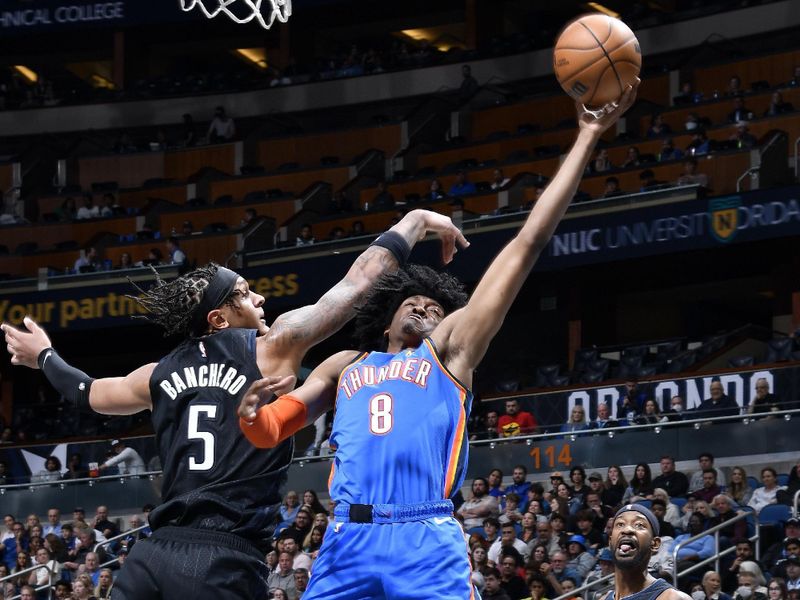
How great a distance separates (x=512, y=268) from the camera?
14.8 feet

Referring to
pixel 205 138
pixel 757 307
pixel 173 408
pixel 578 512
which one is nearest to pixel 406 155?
pixel 205 138

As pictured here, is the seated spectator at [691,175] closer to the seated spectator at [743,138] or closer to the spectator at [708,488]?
the seated spectator at [743,138]

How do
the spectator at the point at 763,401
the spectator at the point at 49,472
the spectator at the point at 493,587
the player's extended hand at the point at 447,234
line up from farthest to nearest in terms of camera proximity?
the spectator at the point at 49,472 → the spectator at the point at 763,401 → the spectator at the point at 493,587 → the player's extended hand at the point at 447,234

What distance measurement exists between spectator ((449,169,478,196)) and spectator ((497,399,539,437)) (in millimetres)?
7371

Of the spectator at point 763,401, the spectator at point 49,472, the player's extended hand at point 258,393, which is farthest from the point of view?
the spectator at point 49,472

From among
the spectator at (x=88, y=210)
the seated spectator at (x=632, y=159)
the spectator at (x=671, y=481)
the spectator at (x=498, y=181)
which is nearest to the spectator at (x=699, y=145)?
the seated spectator at (x=632, y=159)

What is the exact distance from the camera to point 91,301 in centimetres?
2545

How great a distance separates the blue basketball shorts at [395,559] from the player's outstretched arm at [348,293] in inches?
31.4

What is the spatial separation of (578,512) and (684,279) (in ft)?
37.0

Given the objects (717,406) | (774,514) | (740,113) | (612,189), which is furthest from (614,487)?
(740,113)

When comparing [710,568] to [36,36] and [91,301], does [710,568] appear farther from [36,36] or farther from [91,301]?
[36,36]

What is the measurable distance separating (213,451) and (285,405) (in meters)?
0.46

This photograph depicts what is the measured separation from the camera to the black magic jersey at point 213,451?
4840mm

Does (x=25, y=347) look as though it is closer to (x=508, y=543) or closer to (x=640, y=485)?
(x=508, y=543)
